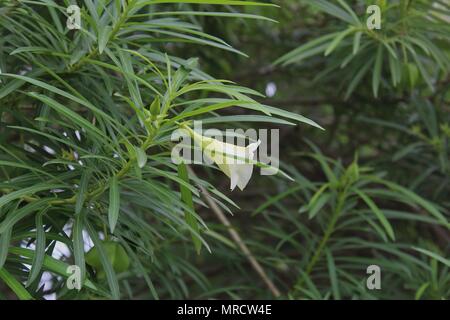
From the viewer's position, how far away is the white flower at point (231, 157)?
0.68 metres

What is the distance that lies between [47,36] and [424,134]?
99 centimetres

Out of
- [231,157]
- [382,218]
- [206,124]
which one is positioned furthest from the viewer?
[206,124]

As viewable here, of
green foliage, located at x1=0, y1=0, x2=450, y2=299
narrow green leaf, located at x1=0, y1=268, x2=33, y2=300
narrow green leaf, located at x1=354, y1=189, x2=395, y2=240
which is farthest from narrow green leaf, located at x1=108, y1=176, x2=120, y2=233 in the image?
narrow green leaf, located at x1=354, y1=189, x2=395, y2=240

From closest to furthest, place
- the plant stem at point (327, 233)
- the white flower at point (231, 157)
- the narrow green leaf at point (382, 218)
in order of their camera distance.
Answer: the white flower at point (231, 157) → the narrow green leaf at point (382, 218) → the plant stem at point (327, 233)

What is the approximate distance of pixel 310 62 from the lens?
1684 millimetres

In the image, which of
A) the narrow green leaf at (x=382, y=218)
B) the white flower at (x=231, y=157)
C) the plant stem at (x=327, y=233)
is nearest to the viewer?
the white flower at (x=231, y=157)

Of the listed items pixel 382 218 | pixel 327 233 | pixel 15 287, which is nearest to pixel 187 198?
pixel 15 287

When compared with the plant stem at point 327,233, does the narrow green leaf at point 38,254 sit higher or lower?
lower

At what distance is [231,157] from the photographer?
0.69 m

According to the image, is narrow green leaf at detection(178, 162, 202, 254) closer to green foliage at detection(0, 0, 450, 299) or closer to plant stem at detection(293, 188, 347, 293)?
green foliage at detection(0, 0, 450, 299)

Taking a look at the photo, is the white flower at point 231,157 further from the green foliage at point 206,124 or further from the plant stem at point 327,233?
the plant stem at point 327,233

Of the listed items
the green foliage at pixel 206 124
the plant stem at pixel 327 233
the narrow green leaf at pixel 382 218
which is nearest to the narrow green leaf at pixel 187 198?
the green foliage at pixel 206 124

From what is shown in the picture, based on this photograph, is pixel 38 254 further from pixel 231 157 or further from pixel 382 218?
pixel 382 218

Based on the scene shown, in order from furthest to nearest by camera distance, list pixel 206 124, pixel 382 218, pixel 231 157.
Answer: pixel 206 124, pixel 382 218, pixel 231 157
